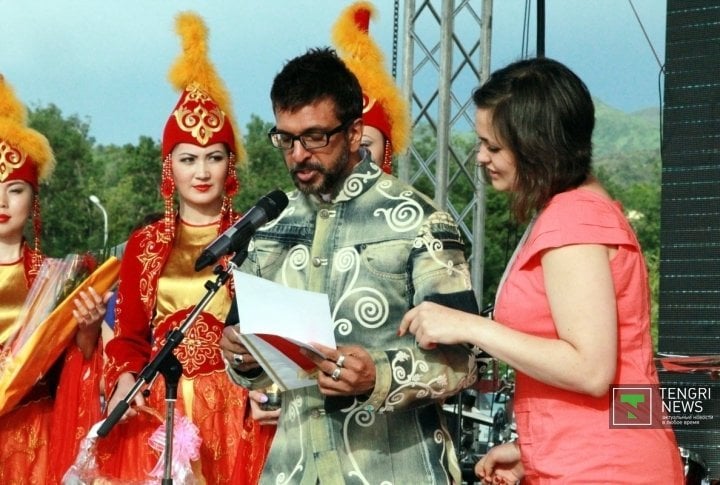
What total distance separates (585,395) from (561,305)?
0.20m

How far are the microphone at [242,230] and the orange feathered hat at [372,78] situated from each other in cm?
169

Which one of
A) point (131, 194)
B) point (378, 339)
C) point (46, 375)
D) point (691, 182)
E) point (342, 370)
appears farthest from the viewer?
point (131, 194)

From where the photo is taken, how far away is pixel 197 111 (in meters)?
4.73

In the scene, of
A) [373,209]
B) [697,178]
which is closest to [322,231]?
[373,209]

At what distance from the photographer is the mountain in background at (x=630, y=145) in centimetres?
9039

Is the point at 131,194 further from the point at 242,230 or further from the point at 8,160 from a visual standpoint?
the point at 242,230

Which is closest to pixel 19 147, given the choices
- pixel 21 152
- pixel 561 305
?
pixel 21 152

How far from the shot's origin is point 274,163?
52.1 meters

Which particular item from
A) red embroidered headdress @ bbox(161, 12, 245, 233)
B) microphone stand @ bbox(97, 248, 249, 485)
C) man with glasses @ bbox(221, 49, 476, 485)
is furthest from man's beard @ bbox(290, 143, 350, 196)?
red embroidered headdress @ bbox(161, 12, 245, 233)

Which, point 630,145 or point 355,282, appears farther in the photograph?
point 630,145

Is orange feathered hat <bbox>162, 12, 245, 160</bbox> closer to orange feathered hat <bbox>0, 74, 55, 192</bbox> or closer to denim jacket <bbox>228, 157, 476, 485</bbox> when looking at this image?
orange feathered hat <bbox>0, 74, 55, 192</bbox>

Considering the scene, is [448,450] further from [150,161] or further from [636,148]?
[636,148]

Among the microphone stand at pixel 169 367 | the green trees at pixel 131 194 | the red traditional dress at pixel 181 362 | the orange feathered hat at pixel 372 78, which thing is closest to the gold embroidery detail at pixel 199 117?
the red traditional dress at pixel 181 362

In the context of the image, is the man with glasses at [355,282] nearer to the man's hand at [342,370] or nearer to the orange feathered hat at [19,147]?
the man's hand at [342,370]
